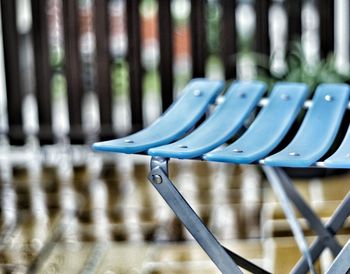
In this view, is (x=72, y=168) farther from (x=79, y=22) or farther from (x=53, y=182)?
(x=79, y=22)

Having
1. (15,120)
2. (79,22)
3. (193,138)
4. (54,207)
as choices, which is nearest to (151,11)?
(79,22)

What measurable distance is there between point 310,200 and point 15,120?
1.76 m

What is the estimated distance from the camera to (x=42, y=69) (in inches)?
178

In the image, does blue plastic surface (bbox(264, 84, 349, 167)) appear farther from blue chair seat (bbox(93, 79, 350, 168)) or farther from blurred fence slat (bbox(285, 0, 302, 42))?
blurred fence slat (bbox(285, 0, 302, 42))

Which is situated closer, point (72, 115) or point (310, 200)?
point (310, 200)

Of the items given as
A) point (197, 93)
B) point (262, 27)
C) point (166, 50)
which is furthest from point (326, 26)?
point (197, 93)

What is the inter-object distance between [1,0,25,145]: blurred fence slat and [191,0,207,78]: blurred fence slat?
3.08ft

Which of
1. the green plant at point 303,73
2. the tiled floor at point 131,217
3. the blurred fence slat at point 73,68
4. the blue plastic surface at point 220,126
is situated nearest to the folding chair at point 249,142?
the blue plastic surface at point 220,126

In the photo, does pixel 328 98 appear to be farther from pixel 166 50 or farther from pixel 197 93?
pixel 166 50

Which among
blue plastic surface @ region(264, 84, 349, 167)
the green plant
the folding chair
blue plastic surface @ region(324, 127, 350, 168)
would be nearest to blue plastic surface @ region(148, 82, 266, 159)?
the folding chair

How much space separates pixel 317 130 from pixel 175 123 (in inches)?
15.7

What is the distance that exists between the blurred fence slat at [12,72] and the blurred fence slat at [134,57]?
0.60 metres

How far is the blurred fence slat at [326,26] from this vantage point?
14.3ft

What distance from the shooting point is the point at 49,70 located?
4.51m
